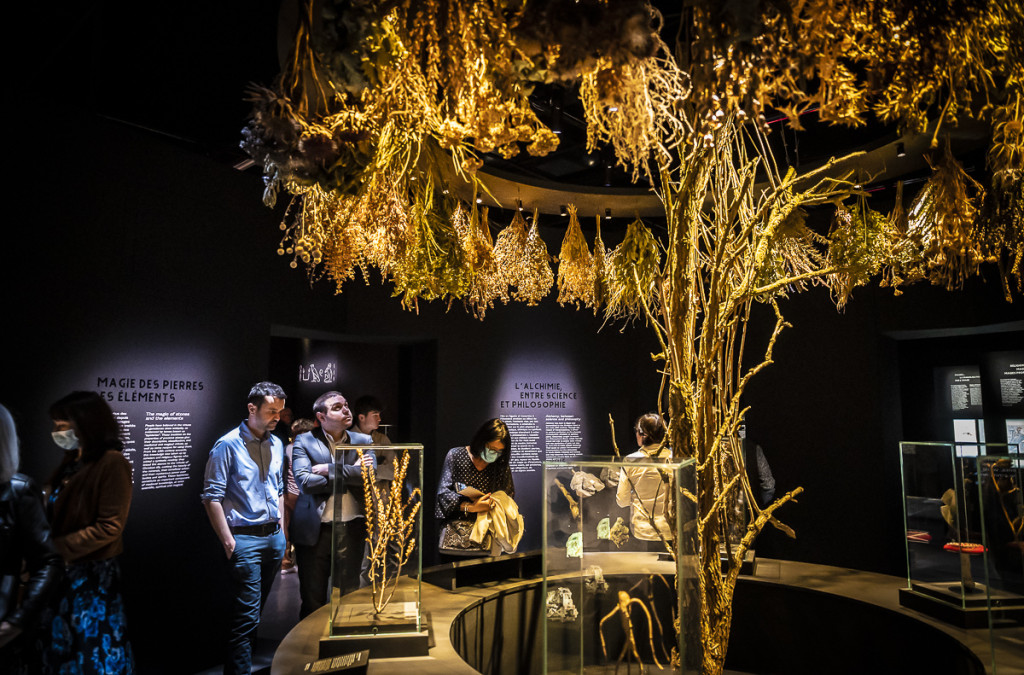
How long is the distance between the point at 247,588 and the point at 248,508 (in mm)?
449

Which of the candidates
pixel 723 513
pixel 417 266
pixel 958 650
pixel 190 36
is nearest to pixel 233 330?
pixel 190 36

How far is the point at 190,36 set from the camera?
372 centimetres

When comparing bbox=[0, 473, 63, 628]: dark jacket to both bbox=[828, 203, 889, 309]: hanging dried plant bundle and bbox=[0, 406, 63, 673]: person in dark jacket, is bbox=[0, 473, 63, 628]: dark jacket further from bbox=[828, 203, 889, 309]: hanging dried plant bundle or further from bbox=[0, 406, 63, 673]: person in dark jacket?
bbox=[828, 203, 889, 309]: hanging dried plant bundle

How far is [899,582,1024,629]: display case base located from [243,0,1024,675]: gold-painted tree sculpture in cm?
113

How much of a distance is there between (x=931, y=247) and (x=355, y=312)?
12.9 ft

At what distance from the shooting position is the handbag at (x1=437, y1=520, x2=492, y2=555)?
138 inches

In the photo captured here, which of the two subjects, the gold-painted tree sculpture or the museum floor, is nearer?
the gold-painted tree sculpture

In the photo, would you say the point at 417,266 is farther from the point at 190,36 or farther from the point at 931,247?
the point at 190,36

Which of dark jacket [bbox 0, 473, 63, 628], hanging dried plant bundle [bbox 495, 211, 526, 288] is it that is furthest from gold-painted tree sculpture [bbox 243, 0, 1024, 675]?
hanging dried plant bundle [bbox 495, 211, 526, 288]

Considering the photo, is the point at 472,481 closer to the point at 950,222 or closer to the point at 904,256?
the point at 904,256

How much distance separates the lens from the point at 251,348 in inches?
167

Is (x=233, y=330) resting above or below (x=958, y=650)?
above

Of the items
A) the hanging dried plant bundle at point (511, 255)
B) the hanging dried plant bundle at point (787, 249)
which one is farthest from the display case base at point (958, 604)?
the hanging dried plant bundle at point (511, 255)

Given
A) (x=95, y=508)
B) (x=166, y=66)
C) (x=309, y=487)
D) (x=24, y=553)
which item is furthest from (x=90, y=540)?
(x=166, y=66)
